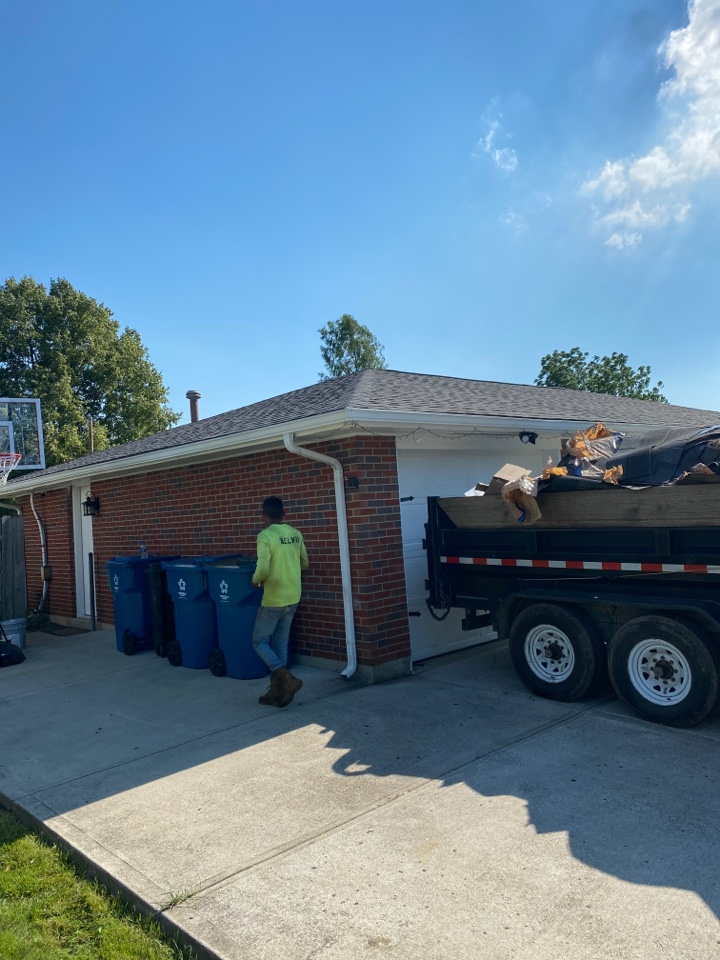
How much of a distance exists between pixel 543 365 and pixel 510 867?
36313 millimetres

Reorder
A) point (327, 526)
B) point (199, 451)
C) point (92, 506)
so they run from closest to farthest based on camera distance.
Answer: point (327, 526), point (199, 451), point (92, 506)

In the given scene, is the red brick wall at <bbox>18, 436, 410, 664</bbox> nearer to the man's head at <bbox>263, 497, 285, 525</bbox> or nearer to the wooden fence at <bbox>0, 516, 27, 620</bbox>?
the man's head at <bbox>263, 497, 285, 525</bbox>

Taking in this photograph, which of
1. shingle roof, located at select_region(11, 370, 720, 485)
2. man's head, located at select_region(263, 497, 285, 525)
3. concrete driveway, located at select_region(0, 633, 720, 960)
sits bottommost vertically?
concrete driveway, located at select_region(0, 633, 720, 960)

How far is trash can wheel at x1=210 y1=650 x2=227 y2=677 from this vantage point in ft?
24.2

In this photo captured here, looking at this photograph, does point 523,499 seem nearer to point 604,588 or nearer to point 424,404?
point 604,588

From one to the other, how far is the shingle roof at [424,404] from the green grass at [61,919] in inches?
159

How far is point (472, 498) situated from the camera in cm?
638

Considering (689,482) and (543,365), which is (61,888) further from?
(543,365)

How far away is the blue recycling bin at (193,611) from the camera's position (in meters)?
7.59

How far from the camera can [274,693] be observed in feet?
20.0

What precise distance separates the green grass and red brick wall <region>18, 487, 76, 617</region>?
915cm

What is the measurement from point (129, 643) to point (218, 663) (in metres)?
2.12

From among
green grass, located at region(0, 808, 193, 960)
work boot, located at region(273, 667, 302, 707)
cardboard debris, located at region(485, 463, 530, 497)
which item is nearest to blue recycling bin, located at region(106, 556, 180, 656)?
work boot, located at region(273, 667, 302, 707)

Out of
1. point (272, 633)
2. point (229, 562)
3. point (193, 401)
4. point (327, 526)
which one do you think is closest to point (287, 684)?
point (272, 633)
